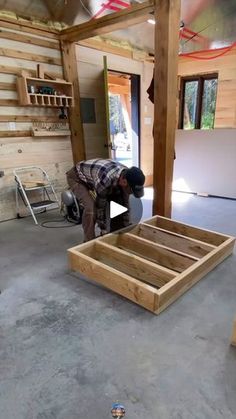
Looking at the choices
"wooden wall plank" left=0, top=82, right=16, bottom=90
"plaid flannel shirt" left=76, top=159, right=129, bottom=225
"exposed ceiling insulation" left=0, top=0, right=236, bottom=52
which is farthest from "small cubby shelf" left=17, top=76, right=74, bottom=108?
"plaid flannel shirt" left=76, top=159, right=129, bottom=225

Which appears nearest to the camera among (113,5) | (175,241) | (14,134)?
(175,241)

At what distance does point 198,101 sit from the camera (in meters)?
5.14

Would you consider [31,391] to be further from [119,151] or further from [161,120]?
[119,151]

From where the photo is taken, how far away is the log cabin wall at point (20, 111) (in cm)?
334

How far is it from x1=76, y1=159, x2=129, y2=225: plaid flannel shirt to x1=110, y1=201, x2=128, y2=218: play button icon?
6 centimetres

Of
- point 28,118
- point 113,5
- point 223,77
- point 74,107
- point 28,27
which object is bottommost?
point 28,118

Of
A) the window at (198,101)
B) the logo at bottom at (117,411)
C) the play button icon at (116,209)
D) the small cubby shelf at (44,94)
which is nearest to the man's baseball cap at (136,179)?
the play button icon at (116,209)

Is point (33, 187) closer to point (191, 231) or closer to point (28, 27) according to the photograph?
point (28, 27)

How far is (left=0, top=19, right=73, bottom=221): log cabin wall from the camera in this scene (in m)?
3.34

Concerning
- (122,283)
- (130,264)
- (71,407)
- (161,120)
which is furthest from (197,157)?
(71,407)

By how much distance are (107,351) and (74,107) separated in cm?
352

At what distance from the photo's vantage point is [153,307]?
5.75 ft

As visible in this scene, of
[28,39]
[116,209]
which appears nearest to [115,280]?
[116,209]

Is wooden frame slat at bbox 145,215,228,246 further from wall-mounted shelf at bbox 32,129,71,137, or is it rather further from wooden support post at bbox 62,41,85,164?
wall-mounted shelf at bbox 32,129,71,137
